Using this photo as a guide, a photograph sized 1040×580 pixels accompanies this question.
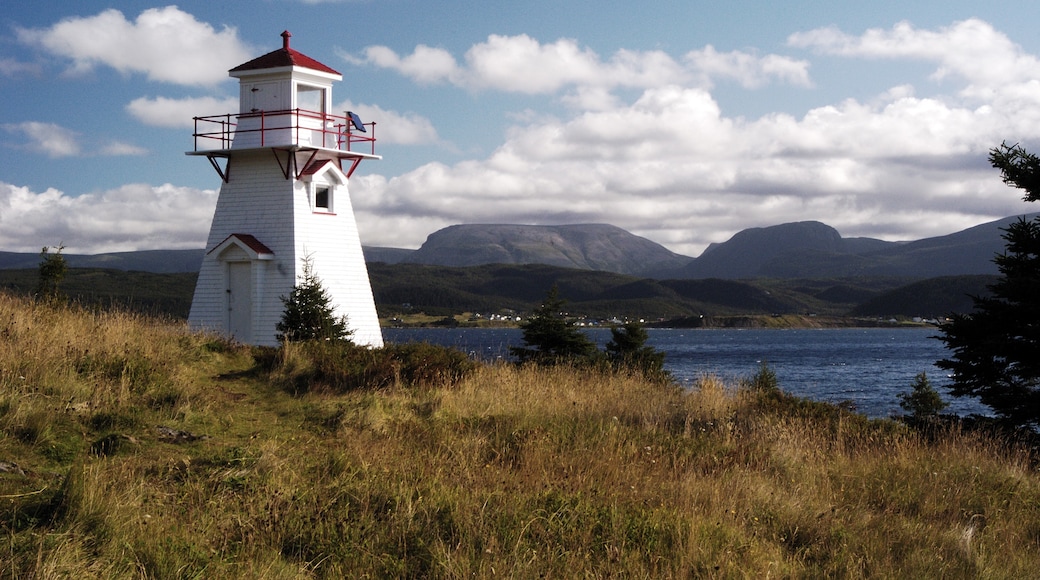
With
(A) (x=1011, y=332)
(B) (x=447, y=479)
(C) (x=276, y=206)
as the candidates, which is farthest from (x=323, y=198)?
(B) (x=447, y=479)

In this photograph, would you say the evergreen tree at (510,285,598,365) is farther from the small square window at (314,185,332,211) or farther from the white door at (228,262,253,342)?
the white door at (228,262,253,342)

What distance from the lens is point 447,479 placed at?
24.7 ft

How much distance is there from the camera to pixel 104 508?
19.8 ft

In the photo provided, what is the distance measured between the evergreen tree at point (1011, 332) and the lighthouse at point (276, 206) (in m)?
16.0

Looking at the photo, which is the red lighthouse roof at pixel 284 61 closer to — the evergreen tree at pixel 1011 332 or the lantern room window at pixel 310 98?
the lantern room window at pixel 310 98

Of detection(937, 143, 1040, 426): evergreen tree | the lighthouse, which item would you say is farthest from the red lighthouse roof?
detection(937, 143, 1040, 426): evergreen tree

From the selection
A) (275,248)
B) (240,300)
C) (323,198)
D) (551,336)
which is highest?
(323,198)

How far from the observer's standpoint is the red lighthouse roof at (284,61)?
26234 mm

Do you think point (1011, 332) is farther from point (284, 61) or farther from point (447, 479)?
point (284, 61)

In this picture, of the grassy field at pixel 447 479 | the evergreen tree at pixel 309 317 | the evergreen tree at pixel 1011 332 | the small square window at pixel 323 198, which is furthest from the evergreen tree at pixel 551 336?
the grassy field at pixel 447 479

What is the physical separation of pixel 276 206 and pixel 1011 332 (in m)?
19.7

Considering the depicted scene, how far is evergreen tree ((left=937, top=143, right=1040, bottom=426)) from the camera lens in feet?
54.7

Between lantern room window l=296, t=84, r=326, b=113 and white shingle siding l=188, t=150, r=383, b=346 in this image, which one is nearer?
white shingle siding l=188, t=150, r=383, b=346

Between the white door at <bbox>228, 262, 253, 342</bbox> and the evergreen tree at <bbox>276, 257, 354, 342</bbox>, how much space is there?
6.19 feet
